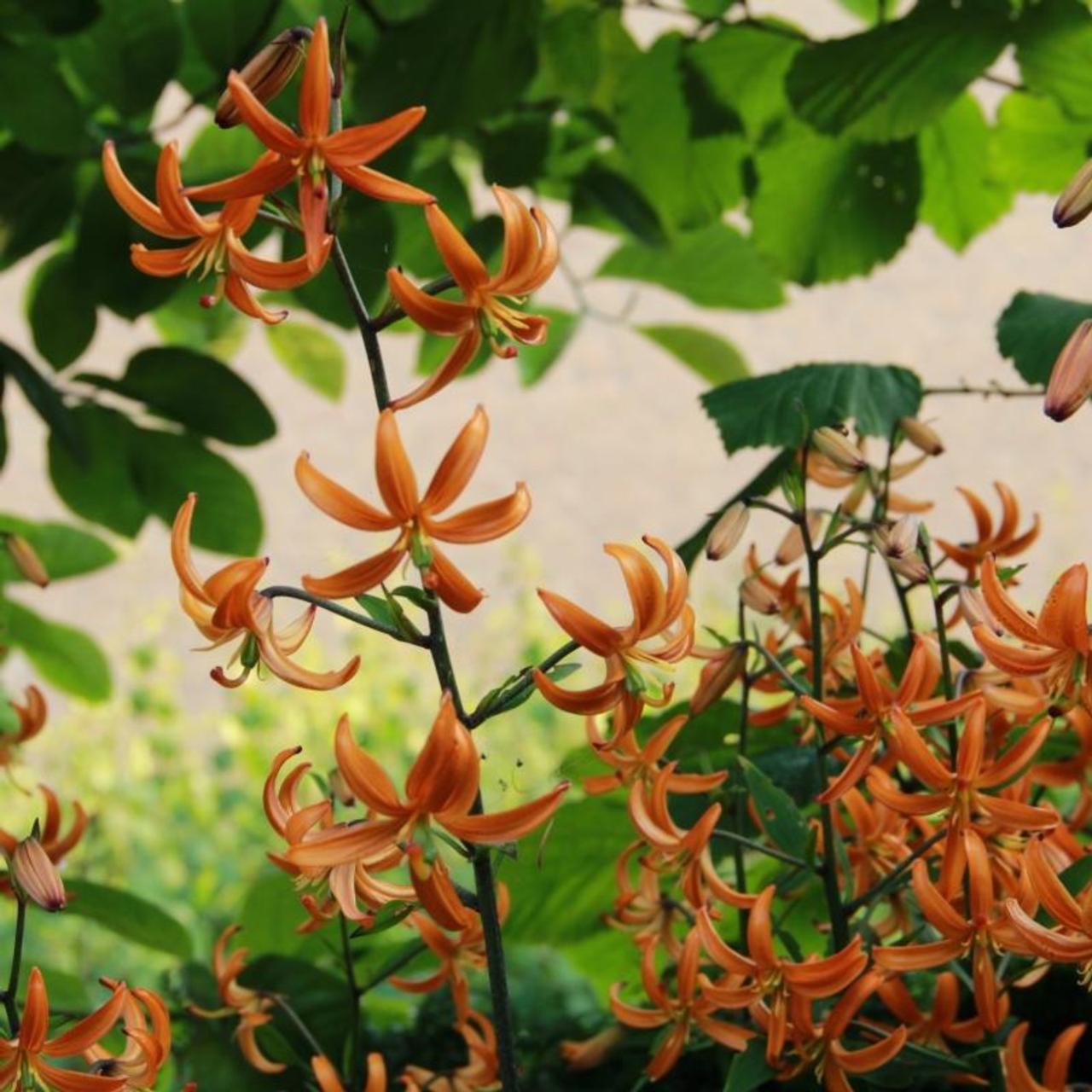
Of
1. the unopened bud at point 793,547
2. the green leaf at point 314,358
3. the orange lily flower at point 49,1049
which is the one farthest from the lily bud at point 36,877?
the green leaf at point 314,358

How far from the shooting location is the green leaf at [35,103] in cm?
79

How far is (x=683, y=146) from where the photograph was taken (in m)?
0.83

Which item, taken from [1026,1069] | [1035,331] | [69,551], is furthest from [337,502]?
[69,551]

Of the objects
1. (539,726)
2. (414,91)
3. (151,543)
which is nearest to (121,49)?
(414,91)

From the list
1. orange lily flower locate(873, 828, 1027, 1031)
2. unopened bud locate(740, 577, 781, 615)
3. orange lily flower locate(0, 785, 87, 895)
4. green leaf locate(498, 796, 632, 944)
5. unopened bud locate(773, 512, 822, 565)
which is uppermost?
unopened bud locate(773, 512, 822, 565)

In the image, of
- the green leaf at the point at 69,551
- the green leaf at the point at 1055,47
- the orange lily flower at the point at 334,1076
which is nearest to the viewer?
the orange lily flower at the point at 334,1076

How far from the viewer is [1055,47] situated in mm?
672

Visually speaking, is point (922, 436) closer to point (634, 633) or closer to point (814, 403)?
point (814, 403)

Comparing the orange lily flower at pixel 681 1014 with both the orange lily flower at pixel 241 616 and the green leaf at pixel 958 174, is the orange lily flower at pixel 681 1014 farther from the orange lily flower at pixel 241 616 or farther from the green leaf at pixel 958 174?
the green leaf at pixel 958 174

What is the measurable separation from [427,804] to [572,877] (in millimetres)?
319

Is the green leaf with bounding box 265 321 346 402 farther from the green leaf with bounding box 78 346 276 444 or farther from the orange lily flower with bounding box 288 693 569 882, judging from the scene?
the orange lily flower with bounding box 288 693 569 882

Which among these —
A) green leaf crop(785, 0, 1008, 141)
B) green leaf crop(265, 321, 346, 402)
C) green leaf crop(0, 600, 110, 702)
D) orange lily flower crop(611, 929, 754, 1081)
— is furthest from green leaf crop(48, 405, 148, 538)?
orange lily flower crop(611, 929, 754, 1081)

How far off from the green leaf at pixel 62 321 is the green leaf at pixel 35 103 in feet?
0.24

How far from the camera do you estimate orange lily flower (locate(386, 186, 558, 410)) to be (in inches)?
14.6
